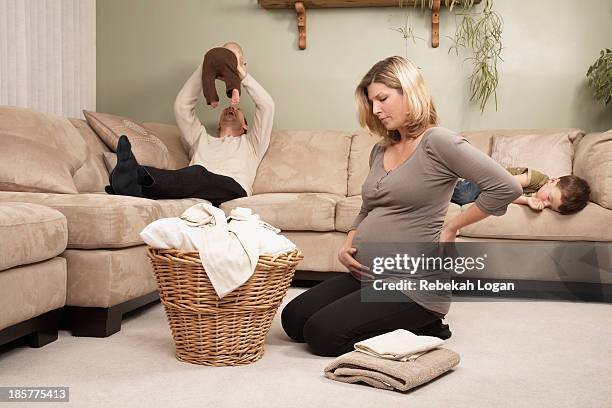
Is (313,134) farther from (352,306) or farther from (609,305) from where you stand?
(352,306)

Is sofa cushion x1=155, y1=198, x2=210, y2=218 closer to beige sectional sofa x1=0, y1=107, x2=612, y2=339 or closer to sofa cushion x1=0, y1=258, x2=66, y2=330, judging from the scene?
beige sectional sofa x1=0, y1=107, x2=612, y2=339

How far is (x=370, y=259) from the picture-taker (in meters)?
2.30

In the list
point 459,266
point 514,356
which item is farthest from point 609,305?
point 514,356

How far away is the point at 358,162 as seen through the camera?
13.7 ft

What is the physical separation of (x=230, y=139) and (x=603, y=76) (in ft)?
7.24

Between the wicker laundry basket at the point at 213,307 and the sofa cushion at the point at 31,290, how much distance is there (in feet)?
1.38

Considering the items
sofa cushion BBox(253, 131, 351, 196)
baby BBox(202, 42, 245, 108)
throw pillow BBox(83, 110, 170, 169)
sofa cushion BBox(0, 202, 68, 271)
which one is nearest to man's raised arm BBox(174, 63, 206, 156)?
baby BBox(202, 42, 245, 108)

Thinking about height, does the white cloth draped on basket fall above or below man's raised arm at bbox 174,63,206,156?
below

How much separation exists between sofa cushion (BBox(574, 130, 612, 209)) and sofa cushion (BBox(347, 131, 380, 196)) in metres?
1.16

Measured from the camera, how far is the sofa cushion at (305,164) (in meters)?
4.12

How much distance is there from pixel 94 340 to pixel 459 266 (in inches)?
73.6

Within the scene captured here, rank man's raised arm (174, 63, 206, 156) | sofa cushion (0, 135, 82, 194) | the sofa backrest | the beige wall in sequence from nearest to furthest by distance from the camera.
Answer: sofa cushion (0, 135, 82, 194) → the sofa backrest → man's raised arm (174, 63, 206, 156) → the beige wall

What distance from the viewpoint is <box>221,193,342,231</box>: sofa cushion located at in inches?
138

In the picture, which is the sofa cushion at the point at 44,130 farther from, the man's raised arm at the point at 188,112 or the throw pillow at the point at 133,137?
the man's raised arm at the point at 188,112
